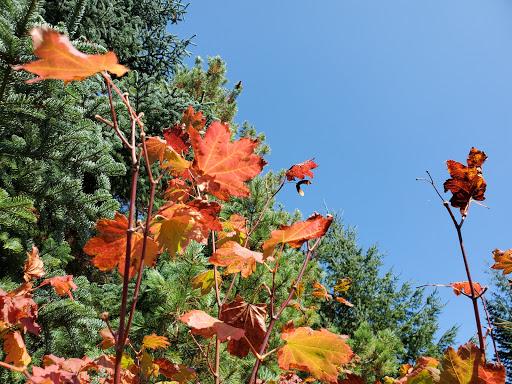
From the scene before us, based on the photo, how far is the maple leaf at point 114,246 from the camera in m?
0.49

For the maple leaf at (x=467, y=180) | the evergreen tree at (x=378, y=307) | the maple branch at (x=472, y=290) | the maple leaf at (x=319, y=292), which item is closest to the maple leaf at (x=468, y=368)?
the maple branch at (x=472, y=290)

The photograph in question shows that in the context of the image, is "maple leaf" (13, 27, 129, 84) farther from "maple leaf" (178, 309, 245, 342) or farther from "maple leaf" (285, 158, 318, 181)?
"maple leaf" (285, 158, 318, 181)

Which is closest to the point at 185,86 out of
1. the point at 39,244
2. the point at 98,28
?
the point at 98,28

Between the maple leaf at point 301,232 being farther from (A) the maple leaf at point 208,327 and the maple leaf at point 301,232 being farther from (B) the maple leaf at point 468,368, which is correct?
(B) the maple leaf at point 468,368

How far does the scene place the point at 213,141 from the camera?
49 centimetres

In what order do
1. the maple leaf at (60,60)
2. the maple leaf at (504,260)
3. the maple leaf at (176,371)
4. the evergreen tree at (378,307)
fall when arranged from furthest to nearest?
the evergreen tree at (378,307) → the maple leaf at (176,371) → the maple leaf at (504,260) → the maple leaf at (60,60)

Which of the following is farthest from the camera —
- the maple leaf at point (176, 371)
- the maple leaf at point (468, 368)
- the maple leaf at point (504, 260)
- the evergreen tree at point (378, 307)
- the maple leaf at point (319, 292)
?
the evergreen tree at point (378, 307)

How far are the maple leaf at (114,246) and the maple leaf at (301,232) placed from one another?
189 mm

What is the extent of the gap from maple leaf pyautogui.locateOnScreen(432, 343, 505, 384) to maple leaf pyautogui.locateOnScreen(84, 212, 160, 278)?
46 cm

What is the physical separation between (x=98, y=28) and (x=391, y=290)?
826 cm

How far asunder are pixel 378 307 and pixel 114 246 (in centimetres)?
843

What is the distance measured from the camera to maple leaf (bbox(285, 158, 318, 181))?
81 cm

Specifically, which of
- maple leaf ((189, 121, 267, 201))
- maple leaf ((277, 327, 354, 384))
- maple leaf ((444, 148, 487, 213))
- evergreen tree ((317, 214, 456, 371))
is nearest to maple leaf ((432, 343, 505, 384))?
maple leaf ((277, 327, 354, 384))

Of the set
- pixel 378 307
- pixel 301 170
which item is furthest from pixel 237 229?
pixel 378 307
